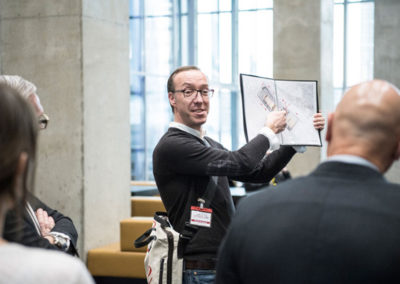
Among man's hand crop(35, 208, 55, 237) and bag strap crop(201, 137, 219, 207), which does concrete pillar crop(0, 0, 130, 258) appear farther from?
bag strap crop(201, 137, 219, 207)

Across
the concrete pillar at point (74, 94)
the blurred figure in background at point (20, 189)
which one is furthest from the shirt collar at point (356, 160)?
the concrete pillar at point (74, 94)

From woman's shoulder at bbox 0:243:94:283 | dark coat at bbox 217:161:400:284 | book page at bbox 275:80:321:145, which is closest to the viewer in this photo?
woman's shoulder at bbox 0:243:94:283

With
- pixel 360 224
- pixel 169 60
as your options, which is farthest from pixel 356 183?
pixel 169 60

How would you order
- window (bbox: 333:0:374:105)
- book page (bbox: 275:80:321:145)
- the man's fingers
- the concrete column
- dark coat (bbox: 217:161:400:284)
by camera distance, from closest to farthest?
dark coat (bbox: 217:161:400:284) < the man's fingers < book page (bbox: 275:80:321:145) < the concrete column < window (bbox: 333:0:374:105)

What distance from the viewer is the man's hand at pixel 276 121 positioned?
326 cm

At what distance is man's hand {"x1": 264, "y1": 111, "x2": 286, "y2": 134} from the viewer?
3263mm

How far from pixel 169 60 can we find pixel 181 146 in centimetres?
1492

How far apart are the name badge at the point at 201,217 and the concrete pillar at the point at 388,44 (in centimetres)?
1344

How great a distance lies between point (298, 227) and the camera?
5.33ft

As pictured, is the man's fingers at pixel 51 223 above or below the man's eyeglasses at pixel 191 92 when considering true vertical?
below

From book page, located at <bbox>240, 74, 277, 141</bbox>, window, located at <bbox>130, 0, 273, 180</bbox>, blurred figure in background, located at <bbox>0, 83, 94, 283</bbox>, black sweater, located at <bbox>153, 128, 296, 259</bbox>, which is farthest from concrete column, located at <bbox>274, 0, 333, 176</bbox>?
blurred figure in background, located at <bbox>0, 83, 94, 283</bbox>

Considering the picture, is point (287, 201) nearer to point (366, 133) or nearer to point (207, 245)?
point (366, 133)

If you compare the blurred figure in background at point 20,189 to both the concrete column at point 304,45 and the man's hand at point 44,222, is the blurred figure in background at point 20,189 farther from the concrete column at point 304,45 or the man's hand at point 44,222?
the concrete column at point 304,45

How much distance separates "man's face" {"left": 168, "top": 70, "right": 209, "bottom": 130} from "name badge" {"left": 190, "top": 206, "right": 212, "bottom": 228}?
1.57 feet
